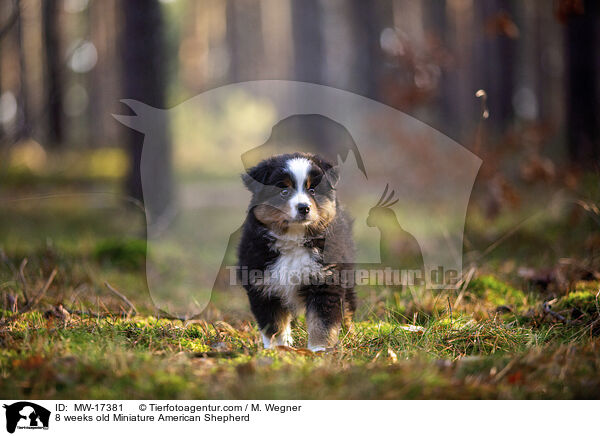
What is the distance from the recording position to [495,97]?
15273 millimetres

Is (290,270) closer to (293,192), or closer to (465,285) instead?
(293,192)

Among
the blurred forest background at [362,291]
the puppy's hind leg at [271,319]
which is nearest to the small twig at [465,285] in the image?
the blurred forest background at [362,291]

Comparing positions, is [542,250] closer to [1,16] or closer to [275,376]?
[275,376]

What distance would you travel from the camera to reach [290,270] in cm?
368

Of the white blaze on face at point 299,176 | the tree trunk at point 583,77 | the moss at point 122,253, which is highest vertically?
the tree trunk at point 583,77

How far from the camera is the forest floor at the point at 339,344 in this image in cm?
273

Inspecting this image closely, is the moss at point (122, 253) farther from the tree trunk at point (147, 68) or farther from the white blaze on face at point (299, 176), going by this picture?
the white blaze on face at point (299, 176)

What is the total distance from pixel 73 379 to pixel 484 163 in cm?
596

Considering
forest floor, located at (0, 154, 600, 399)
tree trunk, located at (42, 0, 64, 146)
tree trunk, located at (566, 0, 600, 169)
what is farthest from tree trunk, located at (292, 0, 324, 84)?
forest floor, located at (0, 154, 600, 399)

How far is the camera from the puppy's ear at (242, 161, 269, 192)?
3775mm

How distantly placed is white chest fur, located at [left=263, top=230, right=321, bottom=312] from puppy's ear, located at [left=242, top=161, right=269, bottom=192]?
0.39m

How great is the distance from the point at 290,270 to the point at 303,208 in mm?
443

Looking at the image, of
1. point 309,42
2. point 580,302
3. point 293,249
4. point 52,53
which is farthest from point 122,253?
point 309,42
